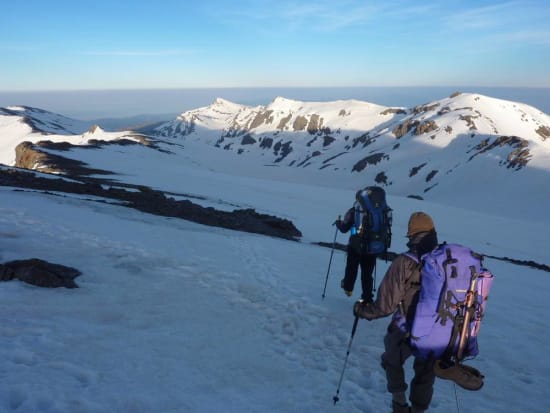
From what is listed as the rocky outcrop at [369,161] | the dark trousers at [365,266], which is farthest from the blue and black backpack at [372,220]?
the rocky outcrop at [369,161]

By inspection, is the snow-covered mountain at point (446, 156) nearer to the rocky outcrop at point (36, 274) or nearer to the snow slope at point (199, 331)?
the snow slope at point (199, 331)

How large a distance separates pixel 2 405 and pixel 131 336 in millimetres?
2545

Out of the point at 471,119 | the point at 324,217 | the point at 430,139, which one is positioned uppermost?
the point at 471,119

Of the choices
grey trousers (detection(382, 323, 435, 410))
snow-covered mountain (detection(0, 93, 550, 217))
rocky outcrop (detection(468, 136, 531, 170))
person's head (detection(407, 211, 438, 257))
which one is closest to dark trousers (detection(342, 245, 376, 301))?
grey trousers (detection(382, 323, 435, 410))

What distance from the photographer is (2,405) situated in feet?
15.4

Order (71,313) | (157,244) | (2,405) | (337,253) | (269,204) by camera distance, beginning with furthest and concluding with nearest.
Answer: (269,204), (337,253), (157,244), (71,313), (2,405)

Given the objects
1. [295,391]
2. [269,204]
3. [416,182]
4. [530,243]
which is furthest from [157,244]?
[416,182]

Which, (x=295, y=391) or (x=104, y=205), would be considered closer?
(x=295, y=391)

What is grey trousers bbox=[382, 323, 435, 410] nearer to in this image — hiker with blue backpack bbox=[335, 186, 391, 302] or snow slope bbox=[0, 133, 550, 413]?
snow slope bbox=[0, 133, 550, 413]

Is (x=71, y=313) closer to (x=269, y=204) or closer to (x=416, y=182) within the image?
(x=269, y=204)

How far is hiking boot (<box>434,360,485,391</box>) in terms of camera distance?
459 centimetres

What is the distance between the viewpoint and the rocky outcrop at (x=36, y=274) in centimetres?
873

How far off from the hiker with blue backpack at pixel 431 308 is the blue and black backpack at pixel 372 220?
3210mm

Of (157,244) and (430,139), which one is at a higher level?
(430,139)
